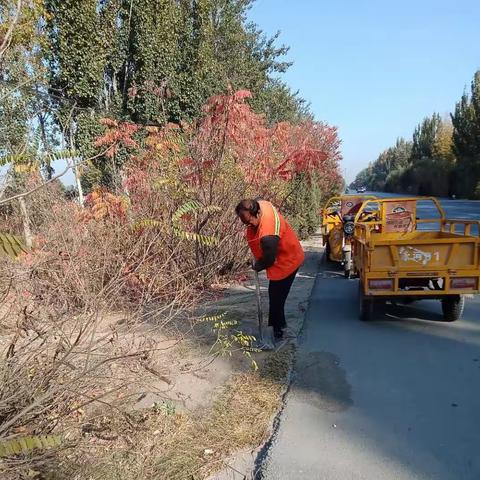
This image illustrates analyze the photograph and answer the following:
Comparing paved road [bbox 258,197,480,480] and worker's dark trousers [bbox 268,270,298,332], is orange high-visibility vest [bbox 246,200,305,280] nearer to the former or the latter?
worker's dark trousers [bbox 268,270,298,332]

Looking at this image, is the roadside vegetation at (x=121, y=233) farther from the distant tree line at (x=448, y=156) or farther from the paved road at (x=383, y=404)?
the distant tree line at (x=448, y=156)

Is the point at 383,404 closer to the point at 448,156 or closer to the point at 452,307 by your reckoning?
the point at 452,307

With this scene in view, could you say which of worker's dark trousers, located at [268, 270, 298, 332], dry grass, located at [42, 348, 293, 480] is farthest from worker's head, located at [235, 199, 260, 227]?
dry grass, located at [42, 348, 293, 480]

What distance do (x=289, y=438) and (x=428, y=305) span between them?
5086 mm

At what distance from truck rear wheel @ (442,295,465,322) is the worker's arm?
2.85 metres

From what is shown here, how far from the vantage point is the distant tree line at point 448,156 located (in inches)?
2506

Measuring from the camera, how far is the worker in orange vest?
5895 mm

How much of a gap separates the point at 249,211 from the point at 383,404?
8.19ft

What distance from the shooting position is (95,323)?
3656 mm

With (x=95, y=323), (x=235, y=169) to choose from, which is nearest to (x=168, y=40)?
(x=235, y=169)

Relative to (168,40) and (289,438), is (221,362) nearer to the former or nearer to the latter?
(289,438)

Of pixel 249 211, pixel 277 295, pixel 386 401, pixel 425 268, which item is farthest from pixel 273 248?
pixel 425 268

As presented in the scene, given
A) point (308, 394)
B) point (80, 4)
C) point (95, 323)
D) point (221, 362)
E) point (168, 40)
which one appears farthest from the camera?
point (168, 40)

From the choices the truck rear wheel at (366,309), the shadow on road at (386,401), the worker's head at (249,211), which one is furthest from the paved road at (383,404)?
the worker's head at (249,211)
